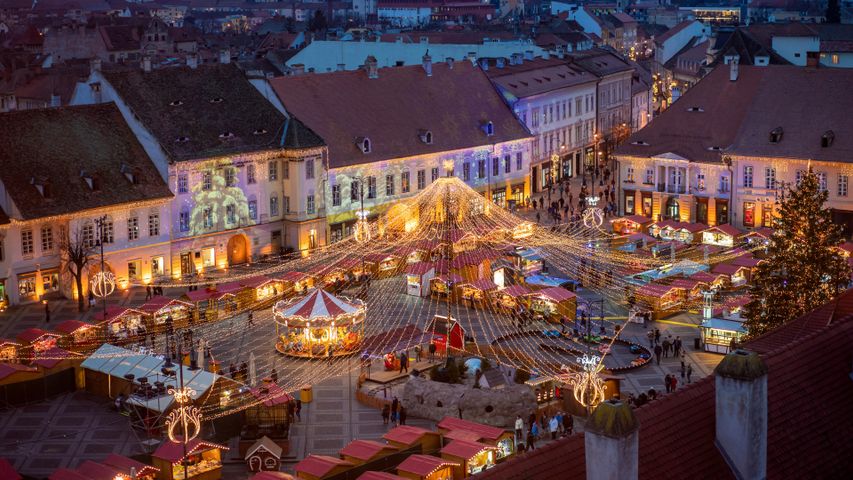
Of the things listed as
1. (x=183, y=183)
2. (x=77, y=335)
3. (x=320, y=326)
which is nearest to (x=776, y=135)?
(x=183, y=183)

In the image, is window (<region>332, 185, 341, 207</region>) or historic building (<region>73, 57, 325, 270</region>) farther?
window (<region>332, 185, 341, 207</region>)

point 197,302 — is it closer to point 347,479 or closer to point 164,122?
point 164,122

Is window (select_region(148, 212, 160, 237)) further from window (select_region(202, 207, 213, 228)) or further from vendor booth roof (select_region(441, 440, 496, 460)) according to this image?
vendor booth roof (select_region(441, 440, 496, 460))

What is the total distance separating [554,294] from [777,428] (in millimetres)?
37793

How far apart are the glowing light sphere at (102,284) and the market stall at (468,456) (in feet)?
82.4

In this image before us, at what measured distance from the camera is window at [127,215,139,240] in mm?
68188

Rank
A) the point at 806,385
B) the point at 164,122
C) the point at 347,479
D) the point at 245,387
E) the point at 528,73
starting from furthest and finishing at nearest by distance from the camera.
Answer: the point at 528,73
the point at 164,122
the point at 245,387
the point at 347,479
the point at 806,385

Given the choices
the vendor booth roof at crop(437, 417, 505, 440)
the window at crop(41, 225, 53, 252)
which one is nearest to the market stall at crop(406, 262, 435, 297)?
the window at crop(41, 225, 53, 252)

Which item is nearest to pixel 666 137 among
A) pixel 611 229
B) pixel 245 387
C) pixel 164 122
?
pixel 611 229

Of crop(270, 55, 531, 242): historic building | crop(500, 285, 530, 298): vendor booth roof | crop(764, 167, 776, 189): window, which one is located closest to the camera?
crop(500, 285, 530, 298): vendor booth roof

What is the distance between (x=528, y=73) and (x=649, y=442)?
74.5 m

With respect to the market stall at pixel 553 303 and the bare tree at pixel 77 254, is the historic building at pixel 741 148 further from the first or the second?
the bare tree at pixel 77 254

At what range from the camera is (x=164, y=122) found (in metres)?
71.6

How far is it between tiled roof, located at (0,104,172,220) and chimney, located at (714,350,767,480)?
47.1 m
